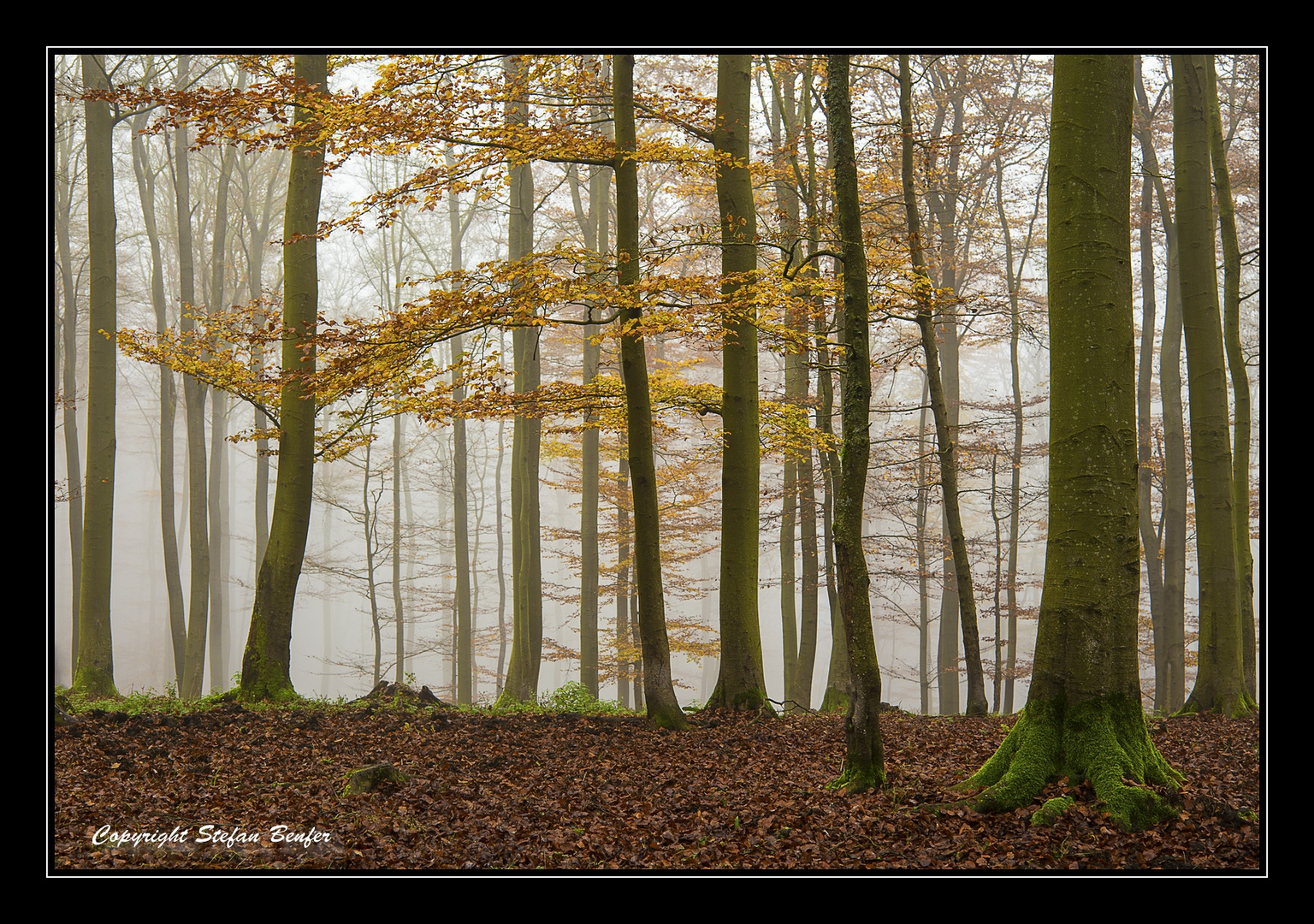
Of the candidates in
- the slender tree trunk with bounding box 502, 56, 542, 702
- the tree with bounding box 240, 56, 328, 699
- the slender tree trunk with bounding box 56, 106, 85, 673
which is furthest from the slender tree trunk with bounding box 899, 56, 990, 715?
the slender tree trunk with bounding box 56, 106, 85, 673

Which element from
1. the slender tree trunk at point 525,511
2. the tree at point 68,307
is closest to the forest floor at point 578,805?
the slender tree trunk at point 525,511

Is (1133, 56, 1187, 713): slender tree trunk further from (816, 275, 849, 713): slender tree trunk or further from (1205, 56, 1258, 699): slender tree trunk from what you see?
(816, 275, 849, 713): slender tree trunk

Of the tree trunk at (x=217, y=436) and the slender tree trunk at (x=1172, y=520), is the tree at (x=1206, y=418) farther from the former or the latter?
the tree trunk at (x=217, y=436)

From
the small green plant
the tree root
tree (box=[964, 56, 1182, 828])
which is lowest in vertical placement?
the small green plant

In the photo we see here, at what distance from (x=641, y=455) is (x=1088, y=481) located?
464cm

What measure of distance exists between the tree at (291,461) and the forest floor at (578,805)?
54.1 inches

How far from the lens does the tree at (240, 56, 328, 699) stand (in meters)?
9.76

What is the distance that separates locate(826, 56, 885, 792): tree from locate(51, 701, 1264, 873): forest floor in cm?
38

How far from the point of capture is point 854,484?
19.5ft

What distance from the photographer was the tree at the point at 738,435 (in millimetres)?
9750

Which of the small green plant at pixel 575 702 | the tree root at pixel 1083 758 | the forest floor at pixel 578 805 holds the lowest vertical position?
the small green plant at pixel 575 702

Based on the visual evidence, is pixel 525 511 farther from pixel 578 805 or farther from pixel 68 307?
pixel 68 307

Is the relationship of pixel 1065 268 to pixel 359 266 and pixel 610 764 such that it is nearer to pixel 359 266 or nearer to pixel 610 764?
pixel 610 764

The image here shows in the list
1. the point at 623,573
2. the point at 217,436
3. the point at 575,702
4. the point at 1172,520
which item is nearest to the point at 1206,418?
the point at 1172,520
